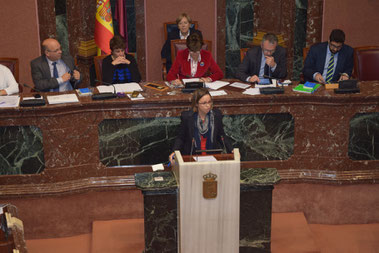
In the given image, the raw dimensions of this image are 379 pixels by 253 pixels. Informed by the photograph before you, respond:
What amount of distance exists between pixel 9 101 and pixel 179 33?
2.84 meters

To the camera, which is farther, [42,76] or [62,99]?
[42,76]

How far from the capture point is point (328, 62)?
567 centimetres

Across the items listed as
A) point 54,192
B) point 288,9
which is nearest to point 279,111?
point 54,192

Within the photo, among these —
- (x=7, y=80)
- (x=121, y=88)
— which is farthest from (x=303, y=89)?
(x=7, y=80)

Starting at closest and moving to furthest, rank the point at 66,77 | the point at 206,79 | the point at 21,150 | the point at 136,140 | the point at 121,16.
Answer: the point at 21,150 < the point at 136,140 < the point at 66,77 < the point at 206,79 < the point at 121,16

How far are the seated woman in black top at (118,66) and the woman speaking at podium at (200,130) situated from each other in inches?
54.6

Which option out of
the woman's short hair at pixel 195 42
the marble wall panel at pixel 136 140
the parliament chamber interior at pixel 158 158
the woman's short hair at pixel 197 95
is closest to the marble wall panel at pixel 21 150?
the parliament chamber interior at pixel 158 158

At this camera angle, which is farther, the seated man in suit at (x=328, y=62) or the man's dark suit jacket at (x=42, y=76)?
the seated man in suit at (x=328, y=62)

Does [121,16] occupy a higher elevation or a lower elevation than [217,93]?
higher

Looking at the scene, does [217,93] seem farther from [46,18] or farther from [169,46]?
[46,18]

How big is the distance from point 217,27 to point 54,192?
12.7 ft

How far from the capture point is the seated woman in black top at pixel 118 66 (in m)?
5.48

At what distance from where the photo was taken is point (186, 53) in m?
5.80

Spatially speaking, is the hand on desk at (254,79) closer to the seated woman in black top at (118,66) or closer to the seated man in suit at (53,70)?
the seated woman in black top at (118,66)
